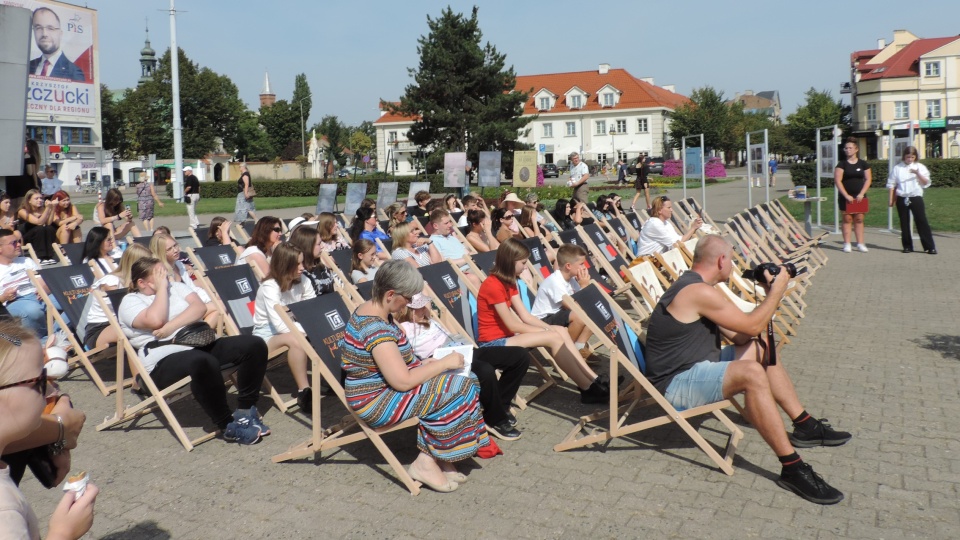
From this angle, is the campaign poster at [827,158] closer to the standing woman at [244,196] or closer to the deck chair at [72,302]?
the standing woman at [244,196]

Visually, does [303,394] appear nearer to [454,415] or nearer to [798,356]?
[454,415]

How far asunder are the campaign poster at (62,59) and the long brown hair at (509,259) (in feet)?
102

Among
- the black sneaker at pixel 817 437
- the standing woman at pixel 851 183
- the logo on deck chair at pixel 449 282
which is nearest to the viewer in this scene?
the black sneaker at pixel 817 437

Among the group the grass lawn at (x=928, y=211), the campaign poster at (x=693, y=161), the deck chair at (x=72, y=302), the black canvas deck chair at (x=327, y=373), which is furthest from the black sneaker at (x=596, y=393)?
the campaign poster at (x=693, y=161)

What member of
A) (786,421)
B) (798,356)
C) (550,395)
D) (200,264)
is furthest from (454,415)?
(200,264)

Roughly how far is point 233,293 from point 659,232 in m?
4.89

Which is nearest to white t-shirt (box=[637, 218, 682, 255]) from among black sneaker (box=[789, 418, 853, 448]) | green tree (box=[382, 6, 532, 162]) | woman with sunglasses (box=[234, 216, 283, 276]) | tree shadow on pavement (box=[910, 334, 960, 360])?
tree shadow on pavement (box=[910, 334, 960, 360])

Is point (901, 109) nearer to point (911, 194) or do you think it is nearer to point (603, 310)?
point (911, 194)

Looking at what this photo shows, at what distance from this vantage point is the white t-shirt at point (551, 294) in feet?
20.4

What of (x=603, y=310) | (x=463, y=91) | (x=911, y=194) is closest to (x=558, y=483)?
(x=603, y=310)

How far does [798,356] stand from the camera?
670 cm

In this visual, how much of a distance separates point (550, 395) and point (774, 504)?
2.15 m

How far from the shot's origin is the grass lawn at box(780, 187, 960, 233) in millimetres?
17312

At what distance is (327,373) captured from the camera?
179 inches
